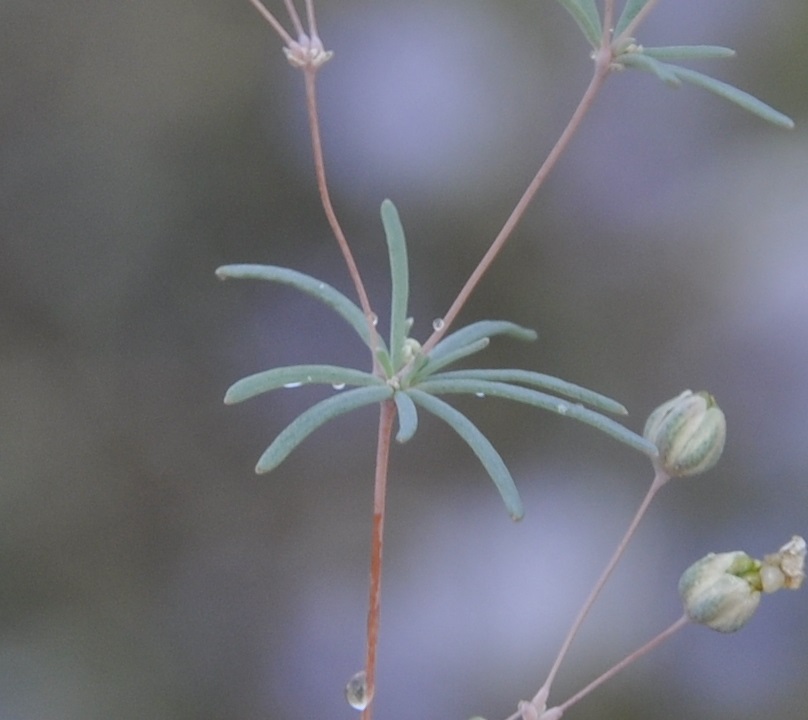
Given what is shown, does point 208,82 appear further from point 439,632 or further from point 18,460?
point 439,632

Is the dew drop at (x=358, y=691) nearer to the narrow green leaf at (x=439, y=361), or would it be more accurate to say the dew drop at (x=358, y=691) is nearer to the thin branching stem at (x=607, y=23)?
the narrow green leaf at (x=439, y=361)

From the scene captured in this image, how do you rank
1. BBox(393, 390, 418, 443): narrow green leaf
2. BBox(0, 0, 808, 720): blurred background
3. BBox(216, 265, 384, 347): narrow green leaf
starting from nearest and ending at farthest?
BBox(393, 390, 418, 443): narrow green leaf < BBox(216, 265, 384, 347): narrow green leaf < BBox(0, 0, 808, 720): blurred background

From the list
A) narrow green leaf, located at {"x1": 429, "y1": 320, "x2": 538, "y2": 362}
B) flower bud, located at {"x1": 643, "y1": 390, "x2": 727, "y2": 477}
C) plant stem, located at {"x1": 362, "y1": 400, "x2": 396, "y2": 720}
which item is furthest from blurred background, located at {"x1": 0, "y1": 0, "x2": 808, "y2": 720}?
plant stem, located at {"x1": 362, "y1": 400, "x2": 396, "y2": 720}

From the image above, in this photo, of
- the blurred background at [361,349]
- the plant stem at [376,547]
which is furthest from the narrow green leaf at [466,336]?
the blurred background at [361,349]

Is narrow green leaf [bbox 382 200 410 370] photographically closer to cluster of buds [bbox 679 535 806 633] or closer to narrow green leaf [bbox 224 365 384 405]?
narrow green leaf [bbox 224 365 384 405]

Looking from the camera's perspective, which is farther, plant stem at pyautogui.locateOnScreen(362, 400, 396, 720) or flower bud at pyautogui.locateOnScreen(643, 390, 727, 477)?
flower bud at pyautogui.locateOnScreen(643, 390, 727, 477)

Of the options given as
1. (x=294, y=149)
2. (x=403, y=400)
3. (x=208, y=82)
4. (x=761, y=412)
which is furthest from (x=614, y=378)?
(x=403, y=400)
